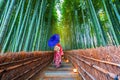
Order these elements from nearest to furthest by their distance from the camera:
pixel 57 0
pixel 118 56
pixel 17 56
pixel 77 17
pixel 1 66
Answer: pixel 118 56, pixel 1 66, pixel 17 56, pixel 77 17, pixel 57 0

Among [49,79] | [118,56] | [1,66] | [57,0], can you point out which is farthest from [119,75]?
[57,0]

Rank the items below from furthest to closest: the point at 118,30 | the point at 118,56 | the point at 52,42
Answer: the point at 52,42, the point at 118,30, the point at 118,56

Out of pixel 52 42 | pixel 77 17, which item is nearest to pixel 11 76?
pixel 52 42

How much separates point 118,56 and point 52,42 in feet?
32.6

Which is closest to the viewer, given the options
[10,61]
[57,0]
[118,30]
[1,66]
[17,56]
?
[1,66]

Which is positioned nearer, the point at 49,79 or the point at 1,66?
the point at 1,66

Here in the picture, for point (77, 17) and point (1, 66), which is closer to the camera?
point (1, 66)

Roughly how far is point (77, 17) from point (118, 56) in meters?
15.0

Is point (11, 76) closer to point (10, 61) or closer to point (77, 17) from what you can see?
point (10, 61)

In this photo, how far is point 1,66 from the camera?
137 inches

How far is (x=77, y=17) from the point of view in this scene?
56.7 feet

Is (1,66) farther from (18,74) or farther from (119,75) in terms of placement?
(119,75)

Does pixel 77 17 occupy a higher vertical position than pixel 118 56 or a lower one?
higher

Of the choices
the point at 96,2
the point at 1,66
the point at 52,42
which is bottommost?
the point at 1,66
